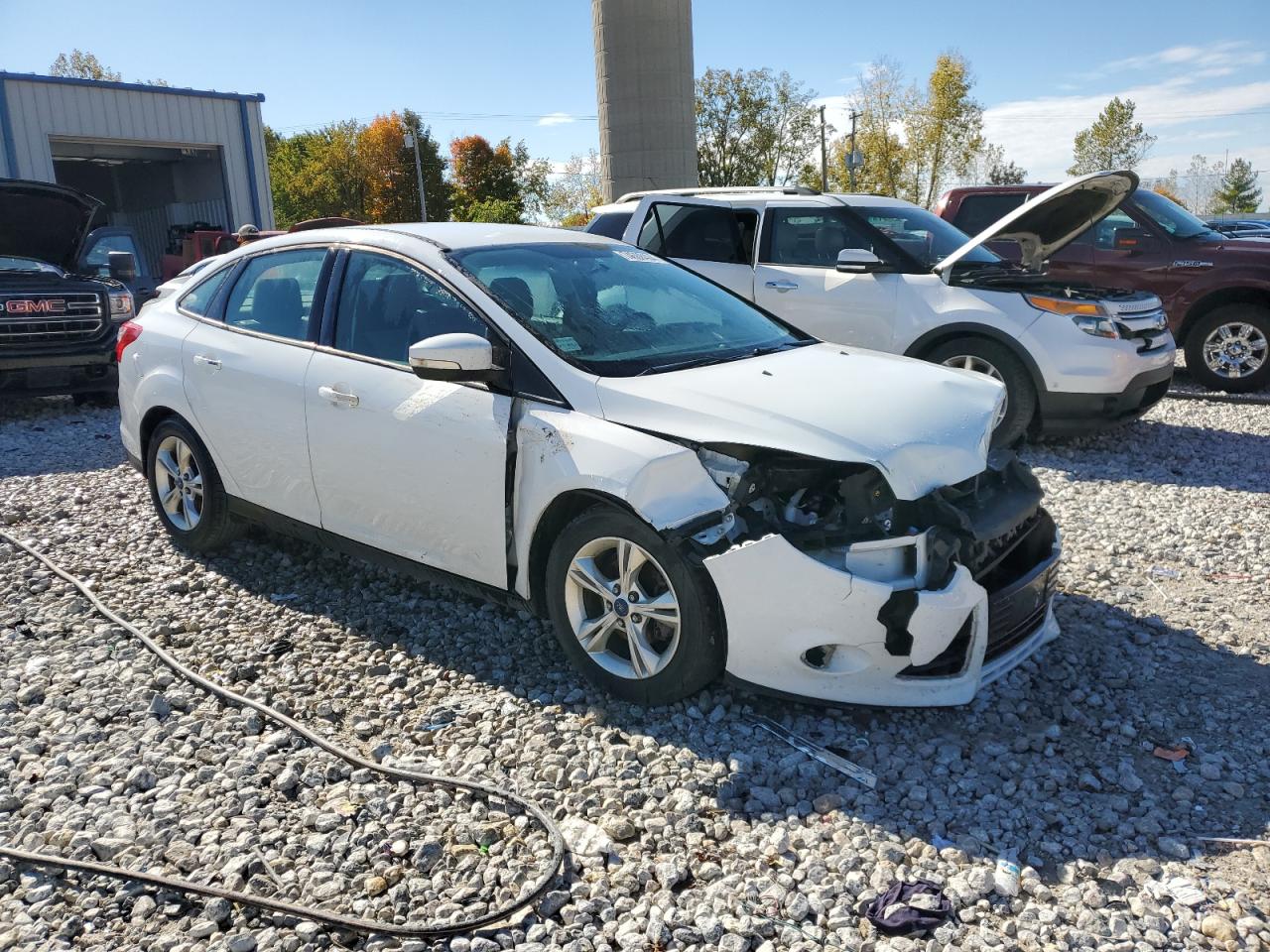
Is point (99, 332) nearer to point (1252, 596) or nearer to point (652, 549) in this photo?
point (652, 549)

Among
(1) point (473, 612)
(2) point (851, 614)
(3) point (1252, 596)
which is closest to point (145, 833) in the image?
(1) point (473, 612)

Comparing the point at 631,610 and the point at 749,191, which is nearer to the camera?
the point at 631,610

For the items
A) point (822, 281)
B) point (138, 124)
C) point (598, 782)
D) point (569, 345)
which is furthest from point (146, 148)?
point (598, 782)

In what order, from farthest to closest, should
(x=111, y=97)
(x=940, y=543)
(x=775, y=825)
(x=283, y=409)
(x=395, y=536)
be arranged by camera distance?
(x=111, y=97)
(x=283, y=409)
(x=395, y=536)
(x=940, y=543)
(x=775, y=825)

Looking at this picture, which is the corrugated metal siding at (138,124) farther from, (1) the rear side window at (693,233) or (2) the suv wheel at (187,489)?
(2) the suv wheel at (187,489)

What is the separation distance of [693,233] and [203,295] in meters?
4.45

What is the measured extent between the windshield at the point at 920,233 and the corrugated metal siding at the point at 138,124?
69.9ft

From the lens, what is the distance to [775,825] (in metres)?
3.02

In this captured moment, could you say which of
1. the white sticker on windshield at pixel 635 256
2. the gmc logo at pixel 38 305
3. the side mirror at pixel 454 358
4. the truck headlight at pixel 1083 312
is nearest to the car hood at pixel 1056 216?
the truck headlight at pixel 1083 312

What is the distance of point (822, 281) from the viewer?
798 cm

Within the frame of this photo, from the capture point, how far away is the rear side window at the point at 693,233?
8500 millimetres

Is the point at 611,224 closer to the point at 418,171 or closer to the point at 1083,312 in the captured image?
the point at 1083,312

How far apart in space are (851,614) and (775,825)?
2.22ft

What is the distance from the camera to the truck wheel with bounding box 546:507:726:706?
3389 millimetres
